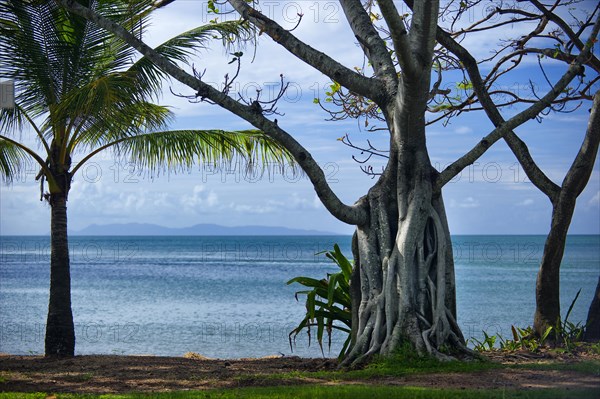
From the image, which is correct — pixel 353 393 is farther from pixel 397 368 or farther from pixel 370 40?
pixel 370 40

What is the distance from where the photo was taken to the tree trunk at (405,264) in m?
8.62

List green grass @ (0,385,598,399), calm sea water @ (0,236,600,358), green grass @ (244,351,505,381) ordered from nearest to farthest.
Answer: green grass @ (0,385,598,399), green grass @ (244,351,505,381), calm sea water @ (0,236,600,358)

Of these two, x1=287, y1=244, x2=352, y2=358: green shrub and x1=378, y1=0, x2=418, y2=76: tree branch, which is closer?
x1=378, y1=0, x2=418, y2=76: tree branch

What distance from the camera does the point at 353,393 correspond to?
689 centimetres

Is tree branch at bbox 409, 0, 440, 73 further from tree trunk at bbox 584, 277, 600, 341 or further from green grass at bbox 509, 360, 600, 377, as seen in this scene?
tree trunk at bbox 584, 277, 600, 341

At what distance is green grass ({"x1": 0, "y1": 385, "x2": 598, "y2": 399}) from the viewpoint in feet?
21.9

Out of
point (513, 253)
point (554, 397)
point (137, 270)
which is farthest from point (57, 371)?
point (513, 253)

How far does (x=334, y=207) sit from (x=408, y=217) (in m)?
0.86

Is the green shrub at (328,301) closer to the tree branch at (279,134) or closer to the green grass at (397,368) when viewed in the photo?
the green grass at (397,368)

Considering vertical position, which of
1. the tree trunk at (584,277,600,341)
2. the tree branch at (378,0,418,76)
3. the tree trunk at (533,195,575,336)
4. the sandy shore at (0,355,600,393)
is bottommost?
the sandy shore at (0,355,600,393)

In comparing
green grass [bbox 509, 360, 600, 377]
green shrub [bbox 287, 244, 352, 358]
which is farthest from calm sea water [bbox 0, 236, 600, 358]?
green grass [bbox 509, 360, 600, 377]

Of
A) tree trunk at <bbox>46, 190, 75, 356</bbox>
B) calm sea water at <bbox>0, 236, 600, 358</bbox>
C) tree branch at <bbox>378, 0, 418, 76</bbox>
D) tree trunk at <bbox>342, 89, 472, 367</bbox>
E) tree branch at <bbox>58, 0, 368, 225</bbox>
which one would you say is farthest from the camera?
calm sea water at <bbox>0, 236, 600, 358</bbox>

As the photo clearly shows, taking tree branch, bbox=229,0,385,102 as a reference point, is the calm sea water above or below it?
below

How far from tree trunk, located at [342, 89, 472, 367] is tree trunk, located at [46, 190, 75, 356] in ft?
16.3
